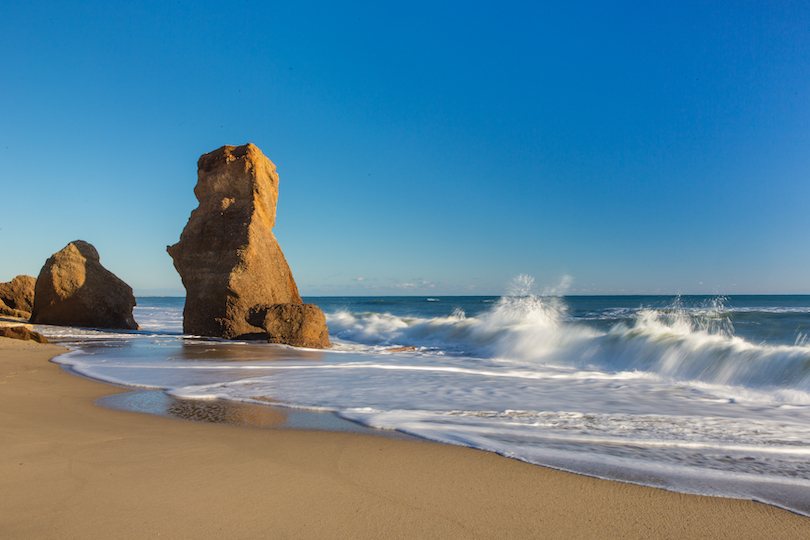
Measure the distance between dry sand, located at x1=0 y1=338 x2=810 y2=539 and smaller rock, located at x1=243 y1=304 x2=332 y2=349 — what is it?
6211 mm

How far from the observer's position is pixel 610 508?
1837mm

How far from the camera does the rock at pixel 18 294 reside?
14828 mm

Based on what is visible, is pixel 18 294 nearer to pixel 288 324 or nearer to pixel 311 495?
pixel 288 324

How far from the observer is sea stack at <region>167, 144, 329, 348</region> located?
9.13 meters

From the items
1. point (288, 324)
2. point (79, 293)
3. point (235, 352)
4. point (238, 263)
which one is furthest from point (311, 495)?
point (79, 293)

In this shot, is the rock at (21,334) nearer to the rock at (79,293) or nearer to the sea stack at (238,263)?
the sea stack at (238,263)

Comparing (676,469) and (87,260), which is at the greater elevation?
(87,260)

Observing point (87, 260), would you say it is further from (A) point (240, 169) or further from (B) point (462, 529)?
(B) point (462, 529)

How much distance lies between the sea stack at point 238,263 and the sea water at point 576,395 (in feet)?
2.24

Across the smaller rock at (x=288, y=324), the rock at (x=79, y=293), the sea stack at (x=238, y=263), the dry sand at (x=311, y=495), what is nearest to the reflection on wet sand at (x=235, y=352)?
the smaller rock at (x=288, y=324)

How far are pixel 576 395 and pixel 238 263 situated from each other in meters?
7.12

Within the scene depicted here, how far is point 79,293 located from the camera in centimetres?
1105

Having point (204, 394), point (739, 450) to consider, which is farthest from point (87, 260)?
point (739, 450)

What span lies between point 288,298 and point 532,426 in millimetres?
8257
